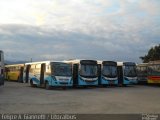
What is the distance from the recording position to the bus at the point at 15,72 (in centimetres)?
5112

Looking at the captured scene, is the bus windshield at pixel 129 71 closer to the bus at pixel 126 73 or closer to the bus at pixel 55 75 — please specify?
the bus at pixel 126 73

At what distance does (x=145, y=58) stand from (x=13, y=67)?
106ft

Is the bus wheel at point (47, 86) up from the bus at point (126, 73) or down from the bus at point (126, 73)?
down

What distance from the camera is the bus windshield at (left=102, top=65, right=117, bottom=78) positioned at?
127ft

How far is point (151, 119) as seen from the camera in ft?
43.7

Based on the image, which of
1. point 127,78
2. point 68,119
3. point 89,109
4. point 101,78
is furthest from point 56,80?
point 68,119

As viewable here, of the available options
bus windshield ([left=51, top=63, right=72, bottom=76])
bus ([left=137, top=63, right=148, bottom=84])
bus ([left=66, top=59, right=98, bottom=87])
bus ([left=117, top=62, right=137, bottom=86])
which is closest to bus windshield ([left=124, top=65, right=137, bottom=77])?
bus ([left=117, top=62, right=137, bottom=86])

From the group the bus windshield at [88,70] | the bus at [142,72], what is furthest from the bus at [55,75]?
the bus at [142,72]

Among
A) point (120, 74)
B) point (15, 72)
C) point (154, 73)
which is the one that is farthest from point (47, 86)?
point (15, 72)

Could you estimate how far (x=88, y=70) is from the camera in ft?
119

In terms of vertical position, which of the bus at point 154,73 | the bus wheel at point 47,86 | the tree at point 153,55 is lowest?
the bus wheel at point 47,86

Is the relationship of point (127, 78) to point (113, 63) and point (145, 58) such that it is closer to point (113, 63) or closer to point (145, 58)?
point (113, 63)

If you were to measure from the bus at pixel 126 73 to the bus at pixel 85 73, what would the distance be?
16.6ft

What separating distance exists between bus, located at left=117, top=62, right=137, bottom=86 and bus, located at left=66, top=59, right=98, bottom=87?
5.06m
